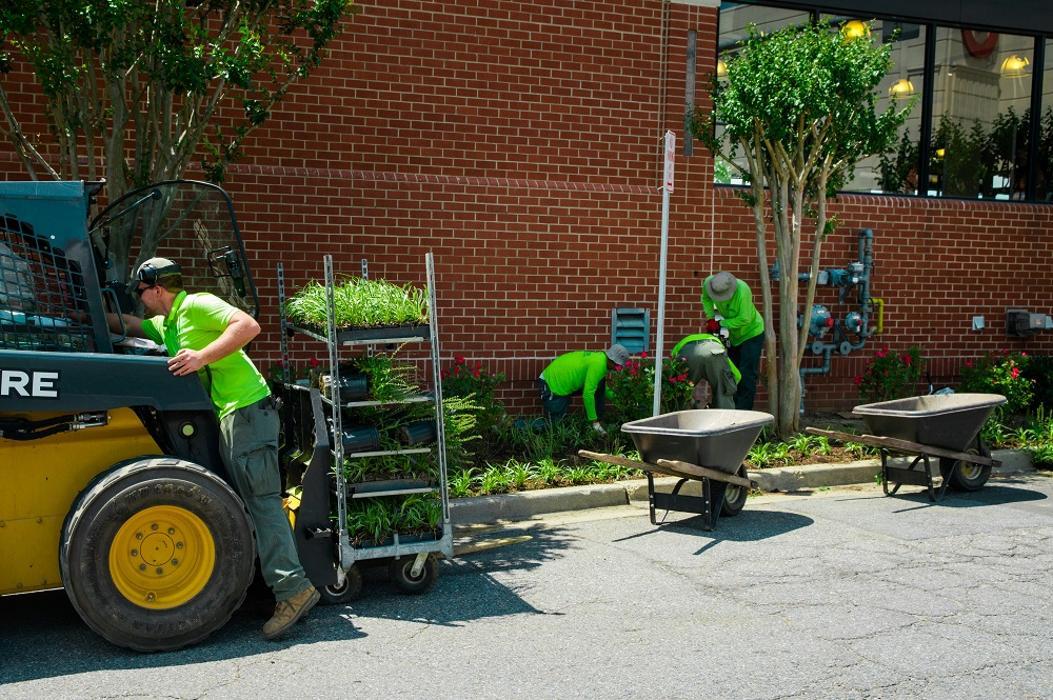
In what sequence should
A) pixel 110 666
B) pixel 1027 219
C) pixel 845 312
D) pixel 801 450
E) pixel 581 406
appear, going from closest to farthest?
pixel 110 666
pixel 801 450
pixel 581 406
pixel 845 312
pixel 1027 219

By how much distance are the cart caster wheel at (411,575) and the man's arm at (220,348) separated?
1572mm

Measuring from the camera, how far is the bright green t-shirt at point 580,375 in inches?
388

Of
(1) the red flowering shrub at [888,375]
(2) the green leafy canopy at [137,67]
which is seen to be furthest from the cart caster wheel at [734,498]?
(2) the green leafy canopy at [137,67]

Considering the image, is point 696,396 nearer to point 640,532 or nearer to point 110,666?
point 640,532

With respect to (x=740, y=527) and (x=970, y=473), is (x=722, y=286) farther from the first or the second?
(x=740, y=527)

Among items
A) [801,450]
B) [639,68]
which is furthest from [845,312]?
[639,68]

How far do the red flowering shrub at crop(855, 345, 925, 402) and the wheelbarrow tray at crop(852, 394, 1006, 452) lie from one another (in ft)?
7.83

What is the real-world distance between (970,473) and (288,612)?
6.14 meters

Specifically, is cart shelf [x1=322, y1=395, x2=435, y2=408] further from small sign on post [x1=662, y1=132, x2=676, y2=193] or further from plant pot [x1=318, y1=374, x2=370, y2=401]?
small sign on post [x1=662, y1=132, x2=676, y2=193]

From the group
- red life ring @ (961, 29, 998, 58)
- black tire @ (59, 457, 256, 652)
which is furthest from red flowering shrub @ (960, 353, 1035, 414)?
black tire @ (59, 457, 256, 652)

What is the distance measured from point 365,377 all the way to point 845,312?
759cm

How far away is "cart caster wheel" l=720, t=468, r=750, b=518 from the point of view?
27.0 feet

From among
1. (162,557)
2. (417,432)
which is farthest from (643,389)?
(162,557)

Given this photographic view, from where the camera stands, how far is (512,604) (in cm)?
616
